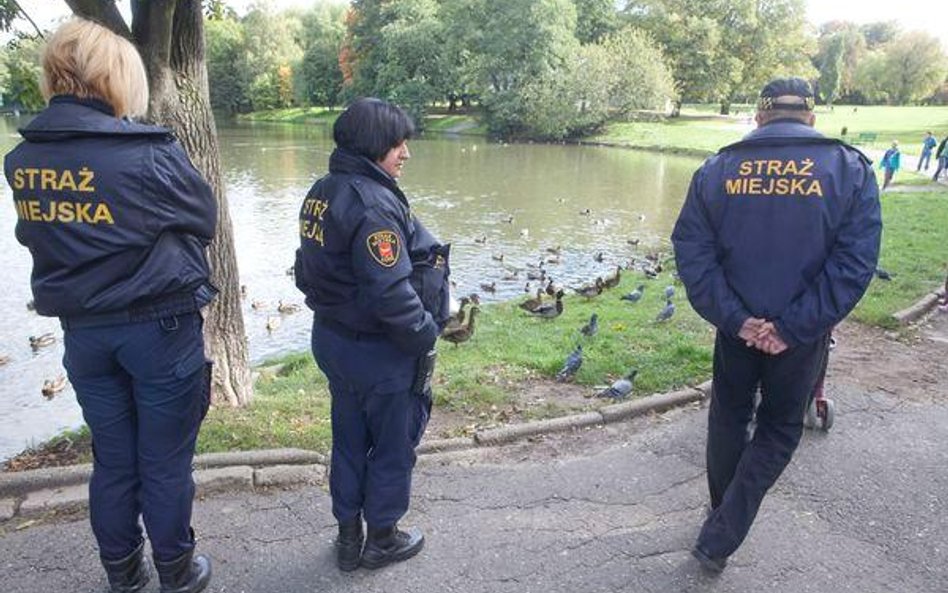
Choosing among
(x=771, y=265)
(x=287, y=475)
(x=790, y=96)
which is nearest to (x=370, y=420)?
(x=287, y=475)

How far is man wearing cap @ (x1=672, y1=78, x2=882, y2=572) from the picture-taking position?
9.47 ft

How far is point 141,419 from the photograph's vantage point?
275 centimetres

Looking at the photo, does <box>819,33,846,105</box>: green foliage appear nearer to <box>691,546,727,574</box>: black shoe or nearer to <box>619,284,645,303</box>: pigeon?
<box>619,284,645,303</box>: pigeon

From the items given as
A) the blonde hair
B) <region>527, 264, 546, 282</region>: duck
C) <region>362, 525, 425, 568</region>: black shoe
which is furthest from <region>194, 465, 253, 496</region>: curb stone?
<region>527, 264, 546, 282</region>: duck

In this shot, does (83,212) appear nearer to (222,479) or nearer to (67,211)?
(67,211)

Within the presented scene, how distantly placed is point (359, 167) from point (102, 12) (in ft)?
8.28

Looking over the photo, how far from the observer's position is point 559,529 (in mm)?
3621

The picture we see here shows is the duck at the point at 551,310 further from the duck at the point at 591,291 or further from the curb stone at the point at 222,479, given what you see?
the curb stone at the point at 222,479

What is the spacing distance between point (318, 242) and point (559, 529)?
198cm

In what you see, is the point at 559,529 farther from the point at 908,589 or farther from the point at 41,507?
the point at 41,507

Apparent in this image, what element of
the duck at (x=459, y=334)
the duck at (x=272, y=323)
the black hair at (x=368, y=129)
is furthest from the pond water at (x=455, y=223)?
the black hair at (x=368, y=129)

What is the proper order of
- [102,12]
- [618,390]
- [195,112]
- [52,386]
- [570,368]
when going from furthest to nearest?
[52,386], [570,368], [618,390], [195,112], [102,12]

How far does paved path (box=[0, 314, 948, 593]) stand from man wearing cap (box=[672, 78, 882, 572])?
0.41 meters

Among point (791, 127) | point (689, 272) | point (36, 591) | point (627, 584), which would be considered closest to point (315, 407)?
point (36, 591)
